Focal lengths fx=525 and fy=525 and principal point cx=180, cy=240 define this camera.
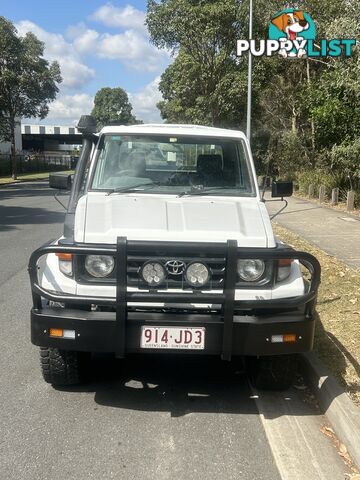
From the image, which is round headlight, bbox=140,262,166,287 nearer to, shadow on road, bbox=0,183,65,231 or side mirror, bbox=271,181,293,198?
side mirror, bbox=271,181,293,198

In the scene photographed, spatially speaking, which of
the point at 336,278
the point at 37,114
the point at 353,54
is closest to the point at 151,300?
the point at 336,278

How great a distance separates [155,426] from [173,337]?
0.66 metres

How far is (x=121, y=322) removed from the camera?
3424mm

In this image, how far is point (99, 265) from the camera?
3643mm

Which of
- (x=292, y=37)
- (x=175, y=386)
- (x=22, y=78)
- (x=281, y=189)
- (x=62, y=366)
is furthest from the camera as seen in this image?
(x=22, y=78)

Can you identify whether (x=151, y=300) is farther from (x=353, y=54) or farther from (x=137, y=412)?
(x=353, y=54)

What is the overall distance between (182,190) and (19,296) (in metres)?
3.22

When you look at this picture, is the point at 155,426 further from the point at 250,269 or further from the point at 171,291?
the point at 250,269

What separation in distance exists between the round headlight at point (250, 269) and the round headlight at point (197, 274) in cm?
26

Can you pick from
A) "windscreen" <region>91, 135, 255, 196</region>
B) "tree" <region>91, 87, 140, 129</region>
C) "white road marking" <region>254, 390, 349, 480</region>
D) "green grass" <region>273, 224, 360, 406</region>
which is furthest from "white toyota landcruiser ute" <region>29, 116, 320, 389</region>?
"tree" <region>91, 87, 140, 129</region>

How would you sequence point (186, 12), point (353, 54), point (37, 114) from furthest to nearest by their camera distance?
point (37, 114) → point (186, 12) → point (353, 54)

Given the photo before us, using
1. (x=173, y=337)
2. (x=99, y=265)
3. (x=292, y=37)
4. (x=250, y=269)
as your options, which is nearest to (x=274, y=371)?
(x=250, y=269)

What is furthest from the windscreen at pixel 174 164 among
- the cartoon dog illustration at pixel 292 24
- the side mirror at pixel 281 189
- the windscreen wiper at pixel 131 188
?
the cartoon dog illustration at pixel 292 24

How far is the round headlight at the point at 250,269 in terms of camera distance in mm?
3658
